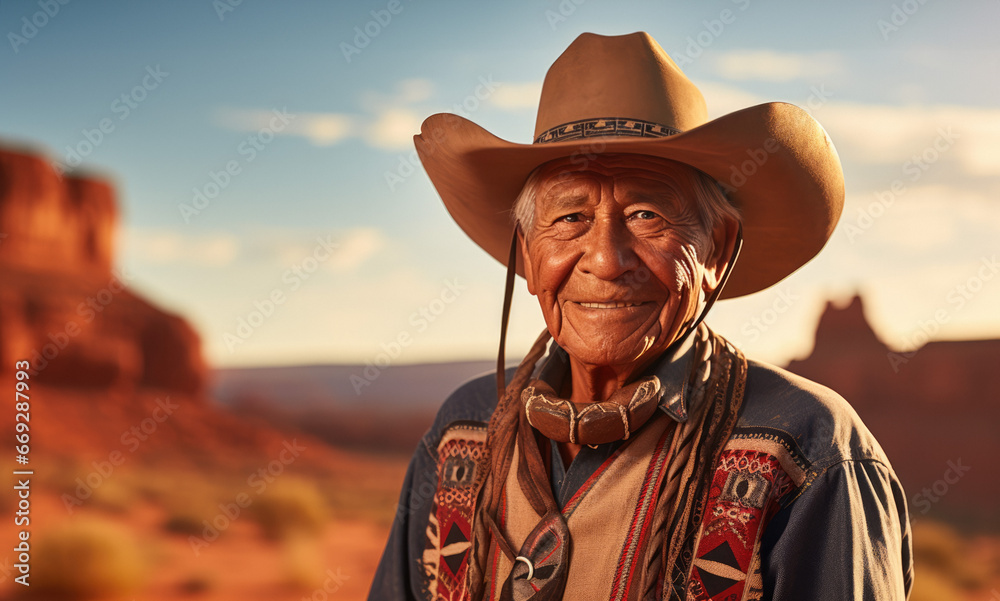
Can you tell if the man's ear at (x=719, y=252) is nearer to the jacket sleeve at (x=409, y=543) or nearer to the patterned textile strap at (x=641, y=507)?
the patterned textile strap at (x=641, y=507)

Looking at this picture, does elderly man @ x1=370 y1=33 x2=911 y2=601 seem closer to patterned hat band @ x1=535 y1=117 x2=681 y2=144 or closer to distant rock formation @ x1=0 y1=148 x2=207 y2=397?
patterned hat band @ x1=535 y1=117 x2=681 y2=144

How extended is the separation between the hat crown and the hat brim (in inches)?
4.4

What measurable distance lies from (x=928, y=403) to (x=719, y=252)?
734 inches

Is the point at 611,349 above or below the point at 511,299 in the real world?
below

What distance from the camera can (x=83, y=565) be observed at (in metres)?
12.1

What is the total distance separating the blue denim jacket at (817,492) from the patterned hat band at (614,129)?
0.56 m

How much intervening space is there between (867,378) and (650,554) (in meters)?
19.1

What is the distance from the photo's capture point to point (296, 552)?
1524 centimetres

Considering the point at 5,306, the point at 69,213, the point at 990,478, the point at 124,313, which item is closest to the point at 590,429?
the point at 990,478

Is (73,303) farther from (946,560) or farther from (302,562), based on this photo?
(946,560)

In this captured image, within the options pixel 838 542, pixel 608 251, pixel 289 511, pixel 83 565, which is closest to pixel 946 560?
pixel 289 511

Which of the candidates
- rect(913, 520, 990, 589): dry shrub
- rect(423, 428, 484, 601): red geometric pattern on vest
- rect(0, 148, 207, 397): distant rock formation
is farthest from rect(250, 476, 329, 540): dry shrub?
rect(423, 428, 484, 601): red geometric pattern on vest

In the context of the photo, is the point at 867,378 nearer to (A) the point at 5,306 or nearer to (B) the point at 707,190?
(B) the point at 707,190

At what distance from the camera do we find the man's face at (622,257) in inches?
65.0
